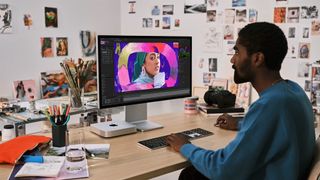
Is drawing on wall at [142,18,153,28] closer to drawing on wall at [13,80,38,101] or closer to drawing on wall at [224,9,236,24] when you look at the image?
drawing on wall at [224,9,236,24]

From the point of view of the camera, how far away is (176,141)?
1.63 m

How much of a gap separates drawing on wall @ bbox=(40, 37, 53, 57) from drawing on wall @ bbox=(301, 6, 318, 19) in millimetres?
1826

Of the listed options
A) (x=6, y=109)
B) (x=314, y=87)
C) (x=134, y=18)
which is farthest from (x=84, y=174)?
(x=134, y=18)

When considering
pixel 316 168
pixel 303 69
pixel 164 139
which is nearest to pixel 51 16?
pixel 164 139

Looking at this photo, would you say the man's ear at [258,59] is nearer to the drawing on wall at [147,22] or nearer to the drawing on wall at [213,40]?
the drawing on wall at [213,40]

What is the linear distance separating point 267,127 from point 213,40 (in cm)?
162

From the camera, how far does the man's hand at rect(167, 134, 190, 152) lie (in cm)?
161

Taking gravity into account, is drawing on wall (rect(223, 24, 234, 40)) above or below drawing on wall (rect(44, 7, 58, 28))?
below

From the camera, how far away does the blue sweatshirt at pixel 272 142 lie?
4.04ft

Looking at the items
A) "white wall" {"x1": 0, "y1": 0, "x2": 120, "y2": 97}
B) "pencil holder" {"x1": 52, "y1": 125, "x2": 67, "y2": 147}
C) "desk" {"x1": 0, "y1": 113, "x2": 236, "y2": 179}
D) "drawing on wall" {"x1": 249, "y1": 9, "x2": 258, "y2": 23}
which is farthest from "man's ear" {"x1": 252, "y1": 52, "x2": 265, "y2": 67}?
"white wall" {"x1": 0, "y1": 0, "x2": 120, "y2": 97}

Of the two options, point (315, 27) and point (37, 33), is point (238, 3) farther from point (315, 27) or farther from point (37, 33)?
point (37, 33)

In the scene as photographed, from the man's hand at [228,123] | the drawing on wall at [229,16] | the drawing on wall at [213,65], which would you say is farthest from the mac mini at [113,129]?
the drawing on wall at [229,16]

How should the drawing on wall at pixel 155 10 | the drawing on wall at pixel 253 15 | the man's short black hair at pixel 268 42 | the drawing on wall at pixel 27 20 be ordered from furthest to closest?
the drawing on wall at pixel 155 10
the drawing on wall at pixel 27 20
the drawing on wall at pixel 253 15
the man's short black hair at pixel 268 42

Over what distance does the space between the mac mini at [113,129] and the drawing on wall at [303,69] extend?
117 cm
